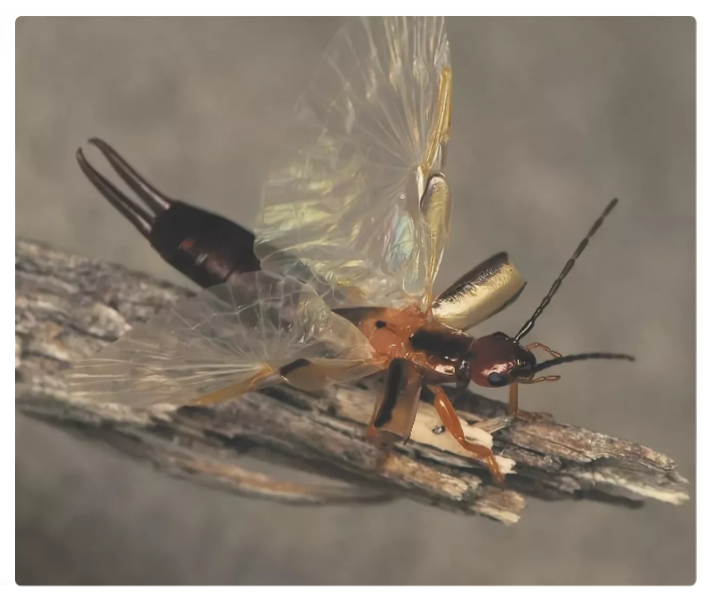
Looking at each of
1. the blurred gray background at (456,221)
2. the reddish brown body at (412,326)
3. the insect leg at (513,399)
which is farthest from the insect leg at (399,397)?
the blurred gray background at (456,221)

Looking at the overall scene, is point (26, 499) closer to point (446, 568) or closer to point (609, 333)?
point (446, 568)

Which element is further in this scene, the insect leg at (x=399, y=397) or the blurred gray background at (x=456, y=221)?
the blurred gray background at (x=456, y=221)

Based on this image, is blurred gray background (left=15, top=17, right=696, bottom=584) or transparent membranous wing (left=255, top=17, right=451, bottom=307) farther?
blurred gray background (left=15, top=17, right=696, bottom=584)

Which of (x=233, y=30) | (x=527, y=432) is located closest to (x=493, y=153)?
(x=233, y=30)

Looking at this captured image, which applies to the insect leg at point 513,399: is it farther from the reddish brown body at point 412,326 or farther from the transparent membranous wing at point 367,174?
the transparent membranous wing at point 367,174

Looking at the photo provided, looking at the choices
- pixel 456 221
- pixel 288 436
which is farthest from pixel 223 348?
pixel 456 221

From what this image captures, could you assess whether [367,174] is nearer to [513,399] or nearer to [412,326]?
[412,326]

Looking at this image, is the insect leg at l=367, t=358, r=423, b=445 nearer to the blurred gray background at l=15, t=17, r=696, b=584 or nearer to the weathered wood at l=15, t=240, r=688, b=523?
the weathered wood at l=15, t=240, r=688, b=523

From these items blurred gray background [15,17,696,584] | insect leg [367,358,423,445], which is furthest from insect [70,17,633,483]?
blurred gray background [15,17,696,584]
